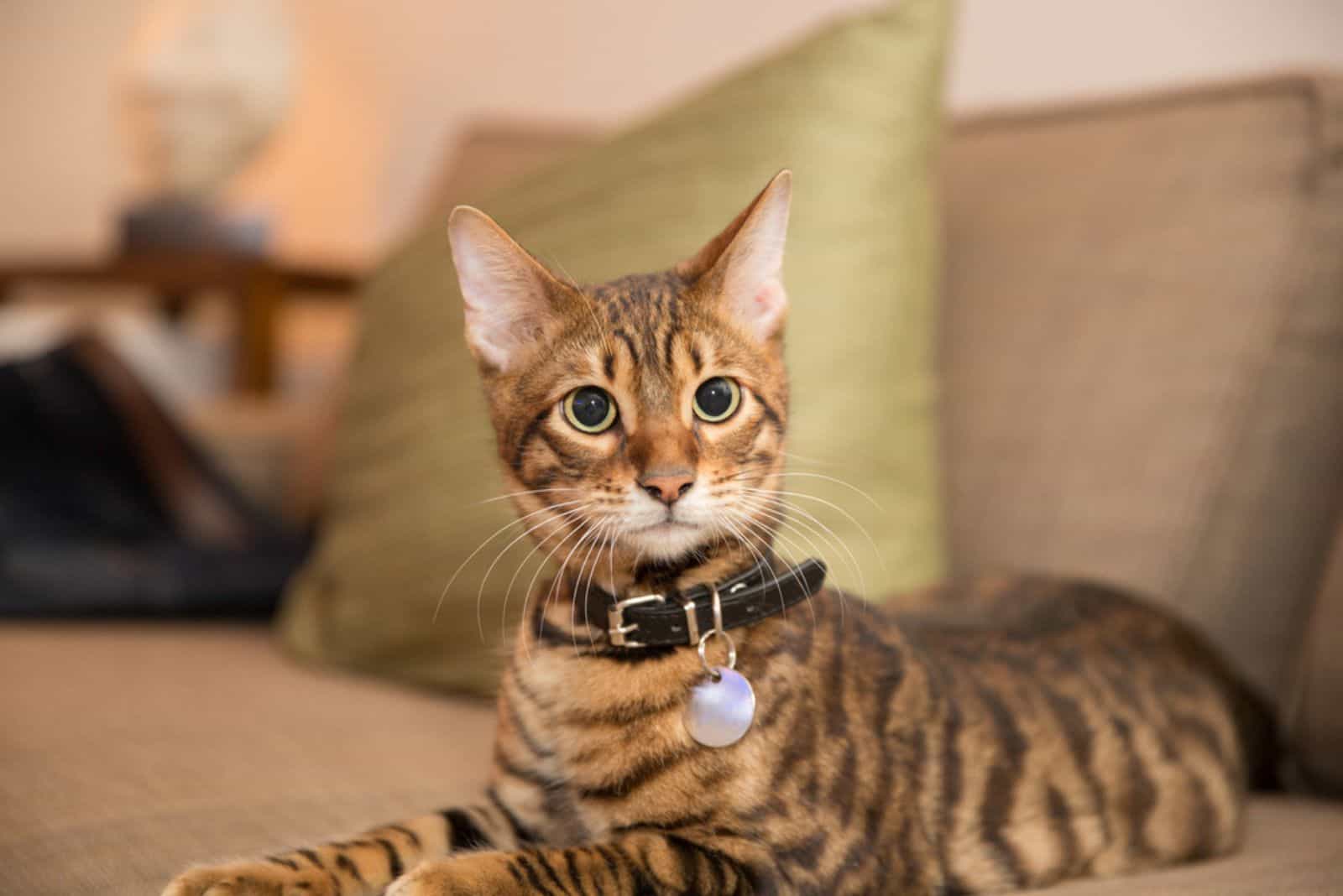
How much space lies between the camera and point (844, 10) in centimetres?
195

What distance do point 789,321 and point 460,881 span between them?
2.14 ft

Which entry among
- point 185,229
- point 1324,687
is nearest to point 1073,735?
point 1324,687

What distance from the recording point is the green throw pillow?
3.96ft

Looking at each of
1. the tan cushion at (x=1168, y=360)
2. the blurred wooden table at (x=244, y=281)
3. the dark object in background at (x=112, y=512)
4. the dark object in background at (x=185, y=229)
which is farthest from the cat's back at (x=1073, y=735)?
the dark object in background at (x=185, y=229)

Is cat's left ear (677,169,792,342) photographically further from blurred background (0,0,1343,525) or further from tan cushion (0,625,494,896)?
blurred background (0,0,1343,525)

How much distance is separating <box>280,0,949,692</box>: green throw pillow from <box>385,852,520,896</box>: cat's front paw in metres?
0.44

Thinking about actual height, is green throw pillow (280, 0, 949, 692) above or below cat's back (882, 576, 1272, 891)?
above

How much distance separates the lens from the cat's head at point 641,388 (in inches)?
30.1

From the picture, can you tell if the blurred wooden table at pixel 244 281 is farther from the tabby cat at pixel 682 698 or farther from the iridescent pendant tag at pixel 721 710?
the iridescent pendant tag at pixel 721 710

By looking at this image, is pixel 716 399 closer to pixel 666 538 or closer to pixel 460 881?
pixel 666 538

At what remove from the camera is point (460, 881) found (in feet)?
2.26

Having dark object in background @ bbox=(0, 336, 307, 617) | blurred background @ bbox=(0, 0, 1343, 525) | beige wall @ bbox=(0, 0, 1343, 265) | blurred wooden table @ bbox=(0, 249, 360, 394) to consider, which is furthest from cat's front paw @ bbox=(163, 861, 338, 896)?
blurred wooden table @ bbox=(0, 249, 360, 394)

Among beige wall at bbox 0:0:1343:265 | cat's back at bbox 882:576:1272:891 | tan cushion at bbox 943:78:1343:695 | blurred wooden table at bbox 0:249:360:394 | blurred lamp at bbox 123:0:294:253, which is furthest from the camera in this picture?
blurred lamp at bbox 123:0:294:253

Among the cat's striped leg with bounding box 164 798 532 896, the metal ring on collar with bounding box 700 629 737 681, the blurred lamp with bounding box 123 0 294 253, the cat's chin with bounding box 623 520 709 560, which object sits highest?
the blurred lamp with bounding box 123 0 294 253
